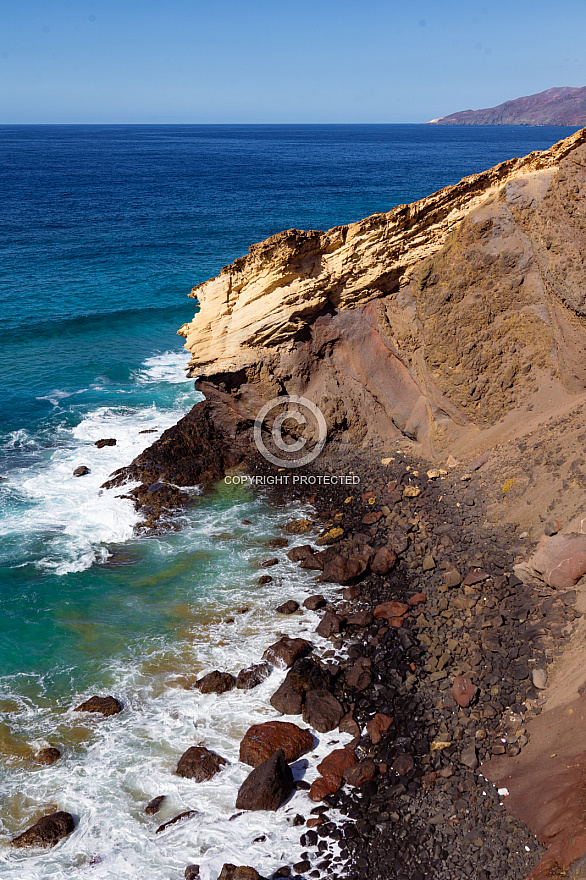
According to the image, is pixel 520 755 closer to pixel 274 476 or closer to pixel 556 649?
pixel 556 649

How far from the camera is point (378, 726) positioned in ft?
39.0

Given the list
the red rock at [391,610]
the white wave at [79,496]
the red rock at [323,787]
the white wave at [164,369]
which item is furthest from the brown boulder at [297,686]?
the white wave at [164,369]

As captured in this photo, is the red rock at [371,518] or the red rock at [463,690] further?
the red rock at [371,518]

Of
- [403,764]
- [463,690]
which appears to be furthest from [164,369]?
[403,764]

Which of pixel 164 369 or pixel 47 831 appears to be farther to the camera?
pixel 164 369

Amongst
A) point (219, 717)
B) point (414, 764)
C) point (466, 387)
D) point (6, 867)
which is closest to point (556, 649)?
point (414, 764)

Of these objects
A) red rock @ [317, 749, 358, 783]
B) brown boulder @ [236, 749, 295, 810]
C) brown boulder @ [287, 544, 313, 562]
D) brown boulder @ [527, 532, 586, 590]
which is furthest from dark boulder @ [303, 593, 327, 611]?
brown boulder @ [527, 532, 586, 590]

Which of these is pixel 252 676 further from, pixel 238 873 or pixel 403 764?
pixel 238 873

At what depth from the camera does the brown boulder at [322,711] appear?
12.3 meters

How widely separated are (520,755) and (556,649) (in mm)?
2297

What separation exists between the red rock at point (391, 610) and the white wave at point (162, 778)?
1.55 meters

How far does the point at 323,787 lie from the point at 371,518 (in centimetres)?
849

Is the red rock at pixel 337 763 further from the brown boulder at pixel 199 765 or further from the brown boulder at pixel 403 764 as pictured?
the brown boulder at pixel 199 765

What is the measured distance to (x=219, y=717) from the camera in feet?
42.3
